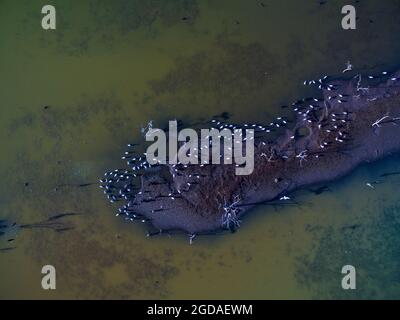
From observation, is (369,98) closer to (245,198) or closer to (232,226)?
(245,198)

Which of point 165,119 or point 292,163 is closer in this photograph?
point 292,163

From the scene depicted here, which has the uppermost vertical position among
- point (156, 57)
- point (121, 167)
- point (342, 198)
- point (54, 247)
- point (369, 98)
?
point (156, 57)

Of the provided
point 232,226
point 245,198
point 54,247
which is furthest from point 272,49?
point 54,247

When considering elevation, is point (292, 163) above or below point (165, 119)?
below
